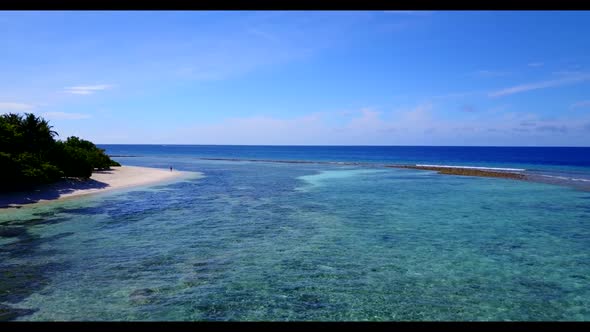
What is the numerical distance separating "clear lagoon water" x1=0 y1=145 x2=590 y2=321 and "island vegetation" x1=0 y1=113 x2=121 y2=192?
3.81 m

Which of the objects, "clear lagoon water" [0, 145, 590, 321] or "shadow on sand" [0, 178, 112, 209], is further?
"shadow on sand" [0, 178, 112, 209]

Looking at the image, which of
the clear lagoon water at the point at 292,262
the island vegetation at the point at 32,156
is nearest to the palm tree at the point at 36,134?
the island vegetation at the point at 32,156

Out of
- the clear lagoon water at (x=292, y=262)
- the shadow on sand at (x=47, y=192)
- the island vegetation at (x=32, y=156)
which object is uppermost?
the island vegetation at (x=32, y=156)

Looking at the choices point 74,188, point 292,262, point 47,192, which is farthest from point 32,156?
point 292,262

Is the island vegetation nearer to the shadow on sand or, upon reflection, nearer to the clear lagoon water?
the shadow on sand

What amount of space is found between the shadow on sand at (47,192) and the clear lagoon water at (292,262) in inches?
99.9

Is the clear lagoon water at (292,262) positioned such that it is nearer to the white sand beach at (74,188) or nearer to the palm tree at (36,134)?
the white sand beach at (74,188)

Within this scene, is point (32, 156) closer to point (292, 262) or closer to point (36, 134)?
point (36, 134)

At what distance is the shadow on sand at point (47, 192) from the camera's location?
29034 mm

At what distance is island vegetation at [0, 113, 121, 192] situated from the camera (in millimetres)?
29297

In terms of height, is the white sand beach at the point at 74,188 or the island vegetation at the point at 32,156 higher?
the island vegetation at the point at 32,156

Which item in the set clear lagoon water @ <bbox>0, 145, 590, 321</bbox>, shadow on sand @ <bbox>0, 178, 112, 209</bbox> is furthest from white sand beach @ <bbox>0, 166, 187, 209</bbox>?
clear lagoon water @ <bbox>0, 145, 590, 321</bbox>
